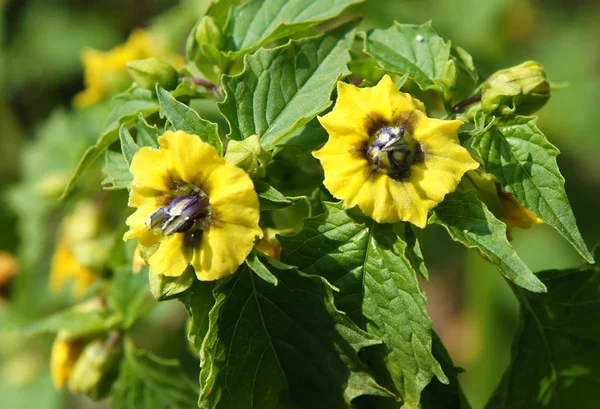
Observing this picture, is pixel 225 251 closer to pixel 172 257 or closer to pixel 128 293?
pixel 172 257

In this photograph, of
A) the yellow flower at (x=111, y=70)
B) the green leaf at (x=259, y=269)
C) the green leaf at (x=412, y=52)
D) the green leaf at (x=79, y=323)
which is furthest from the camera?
the yellow flower at (x=111, y=70)

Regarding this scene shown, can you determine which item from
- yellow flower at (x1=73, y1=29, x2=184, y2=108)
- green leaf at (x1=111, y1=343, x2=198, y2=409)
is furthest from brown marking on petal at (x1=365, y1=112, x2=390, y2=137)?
yellow flower at (x1=73, y1=29, x2=184, y2=108)

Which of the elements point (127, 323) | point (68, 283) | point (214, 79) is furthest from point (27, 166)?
point (214, 79)

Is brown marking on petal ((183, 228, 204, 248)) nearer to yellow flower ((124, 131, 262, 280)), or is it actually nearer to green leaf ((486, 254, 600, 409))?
yellow flower ((124, 131, 262, 280))

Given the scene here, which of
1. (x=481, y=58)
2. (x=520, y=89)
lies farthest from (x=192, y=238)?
(x=481, y=58)

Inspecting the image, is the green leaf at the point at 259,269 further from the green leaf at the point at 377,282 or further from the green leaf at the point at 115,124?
the green leaf at the point at 115,124

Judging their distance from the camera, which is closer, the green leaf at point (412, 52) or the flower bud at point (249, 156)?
the flower bud at point (249, 156)

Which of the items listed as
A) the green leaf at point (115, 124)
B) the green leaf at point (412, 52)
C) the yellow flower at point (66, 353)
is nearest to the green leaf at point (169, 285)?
the green leaf at point (115, 124)
